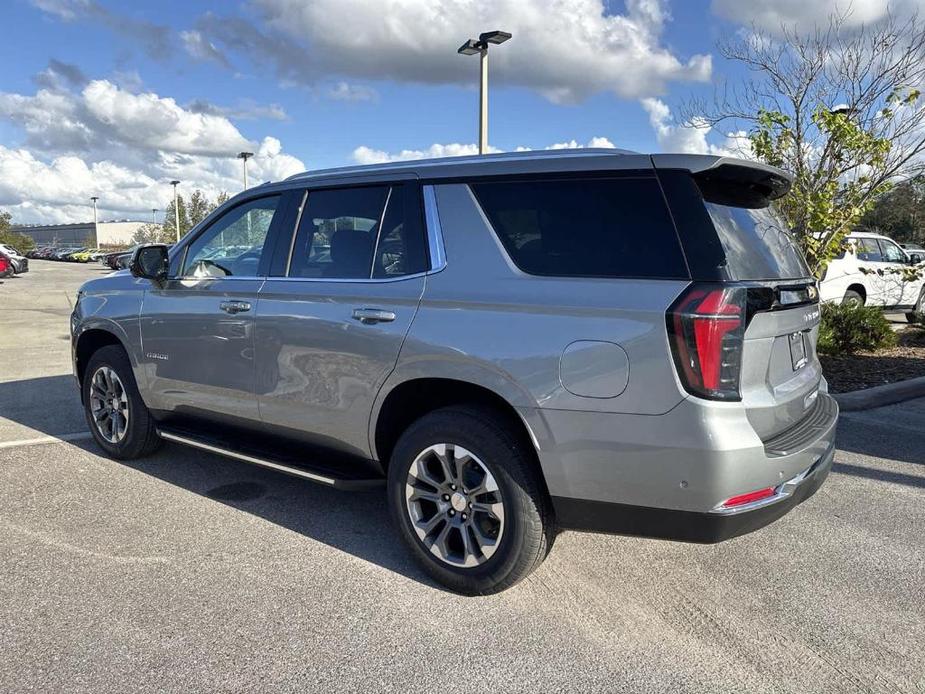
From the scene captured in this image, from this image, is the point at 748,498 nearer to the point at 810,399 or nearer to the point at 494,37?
the point at 810,399

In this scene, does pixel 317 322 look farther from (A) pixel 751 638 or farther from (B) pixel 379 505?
(A) pixel 751 638

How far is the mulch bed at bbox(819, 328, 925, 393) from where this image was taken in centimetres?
754

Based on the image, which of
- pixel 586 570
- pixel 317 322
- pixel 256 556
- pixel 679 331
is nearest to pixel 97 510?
pixel 256 556

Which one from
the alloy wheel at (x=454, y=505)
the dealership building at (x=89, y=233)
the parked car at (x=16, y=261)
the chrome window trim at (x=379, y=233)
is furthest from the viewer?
the dealership building at (x=89, y=233)

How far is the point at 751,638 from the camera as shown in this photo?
113 inches

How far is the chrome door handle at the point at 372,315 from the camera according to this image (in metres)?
3.32

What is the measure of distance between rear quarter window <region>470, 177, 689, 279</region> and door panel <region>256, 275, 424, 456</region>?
1.79 feet

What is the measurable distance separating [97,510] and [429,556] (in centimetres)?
215

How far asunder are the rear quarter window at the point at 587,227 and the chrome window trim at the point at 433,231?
254 mm

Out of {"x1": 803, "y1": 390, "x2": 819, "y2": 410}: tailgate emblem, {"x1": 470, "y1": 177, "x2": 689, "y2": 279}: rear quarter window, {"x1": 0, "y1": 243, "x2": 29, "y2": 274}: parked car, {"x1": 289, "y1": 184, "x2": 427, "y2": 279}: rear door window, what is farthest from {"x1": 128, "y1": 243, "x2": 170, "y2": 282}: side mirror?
{"x1": 0, "y1": 243, "x2": 29, "y2": 274}: parked car

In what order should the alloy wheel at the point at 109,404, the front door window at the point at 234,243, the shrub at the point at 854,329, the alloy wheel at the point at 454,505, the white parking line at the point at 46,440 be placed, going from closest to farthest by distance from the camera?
the alloy wheel at the point at 454,505 → the front door window at the point at 234,243 → the alloy wheel at the point at 109,404 → the white parking line at the point at 46,440 → the shrub at the point at 854,329

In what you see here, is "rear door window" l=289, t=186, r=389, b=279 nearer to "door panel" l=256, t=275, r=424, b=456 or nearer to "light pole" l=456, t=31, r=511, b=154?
"door panel" l=256, t=275, r=424, b=456

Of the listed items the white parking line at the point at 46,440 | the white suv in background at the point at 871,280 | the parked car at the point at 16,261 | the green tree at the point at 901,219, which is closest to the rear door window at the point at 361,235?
the white parking line at the point at 46,440

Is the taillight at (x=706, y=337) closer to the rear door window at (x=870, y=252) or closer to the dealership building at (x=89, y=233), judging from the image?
the rear door window at (x=870, y=252)
